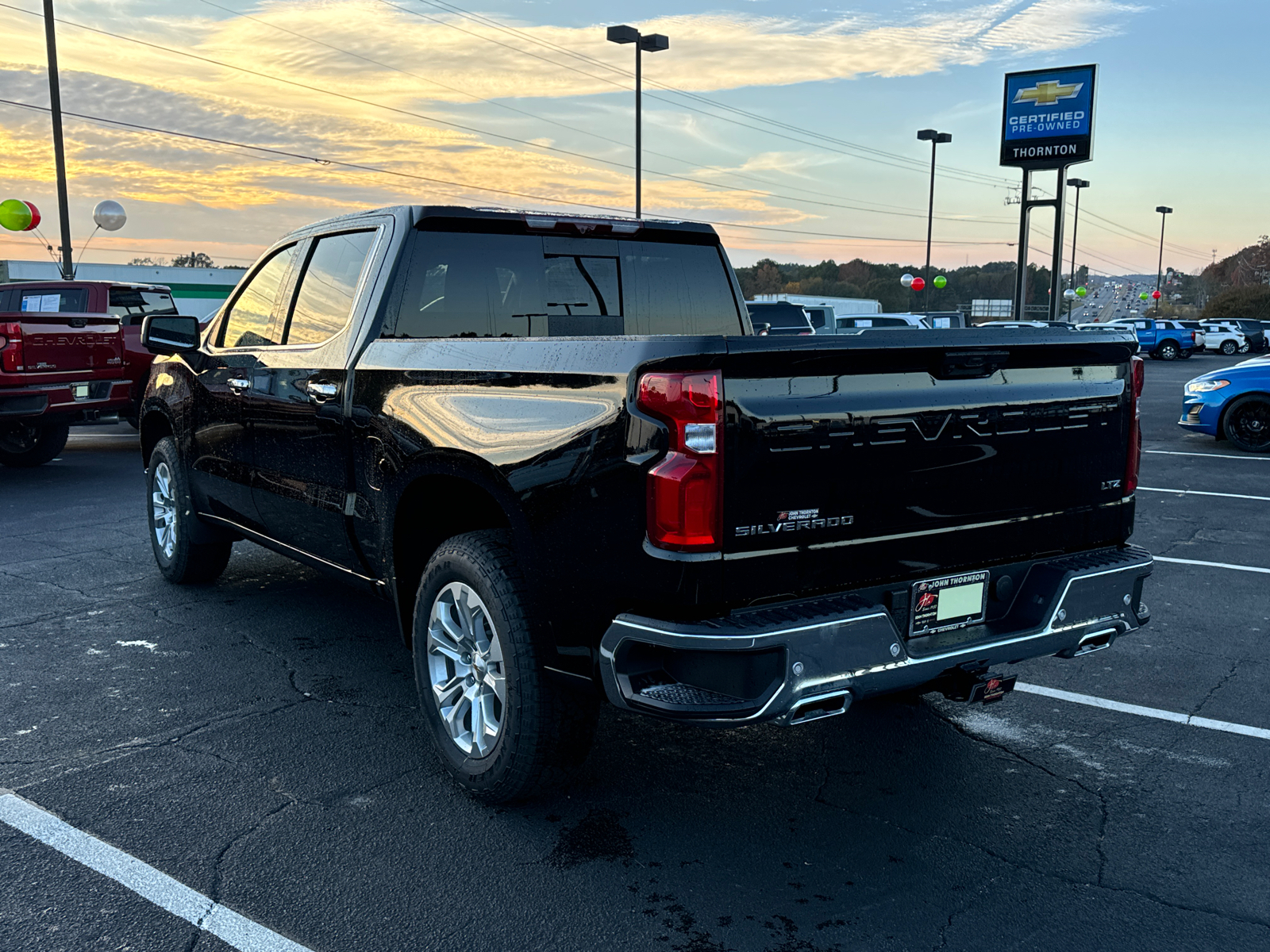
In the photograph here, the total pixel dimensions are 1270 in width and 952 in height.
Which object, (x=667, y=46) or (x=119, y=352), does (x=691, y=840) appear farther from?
(x=667, y=46)

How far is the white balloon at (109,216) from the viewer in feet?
91.7

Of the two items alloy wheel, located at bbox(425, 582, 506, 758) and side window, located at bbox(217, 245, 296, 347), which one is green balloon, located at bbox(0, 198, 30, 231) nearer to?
side window, located at bbox(217, 245, 296, 347)

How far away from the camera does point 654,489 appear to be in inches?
116

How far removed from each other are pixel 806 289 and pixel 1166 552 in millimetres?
102160

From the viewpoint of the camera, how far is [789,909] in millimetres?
3084

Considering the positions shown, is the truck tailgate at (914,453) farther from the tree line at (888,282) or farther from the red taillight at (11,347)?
the tree line at (888,282)

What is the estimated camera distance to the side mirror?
5668 mm

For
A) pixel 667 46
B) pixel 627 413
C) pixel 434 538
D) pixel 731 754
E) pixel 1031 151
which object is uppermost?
pixel 667 46

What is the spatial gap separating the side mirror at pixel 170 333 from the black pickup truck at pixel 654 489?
1.13 m

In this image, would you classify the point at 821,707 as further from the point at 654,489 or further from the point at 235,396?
the point at 235,396

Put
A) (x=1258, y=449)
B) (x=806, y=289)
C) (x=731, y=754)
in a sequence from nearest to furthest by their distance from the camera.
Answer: (x=731, y=754) → (x=1258, y=449) → (x=806, y=289)

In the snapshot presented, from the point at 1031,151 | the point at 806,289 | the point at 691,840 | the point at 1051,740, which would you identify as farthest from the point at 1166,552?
the point at 806,289

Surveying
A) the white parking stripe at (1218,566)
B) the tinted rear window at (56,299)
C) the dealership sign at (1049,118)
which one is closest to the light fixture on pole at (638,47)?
the dealership sign at (1049,118)

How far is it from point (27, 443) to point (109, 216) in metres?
18.1
